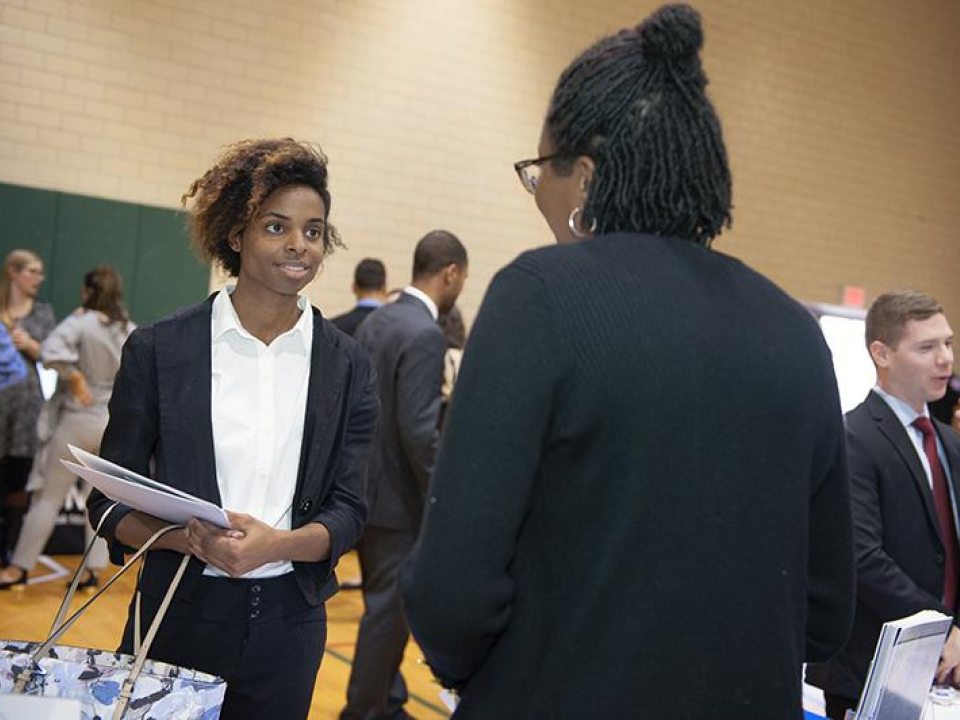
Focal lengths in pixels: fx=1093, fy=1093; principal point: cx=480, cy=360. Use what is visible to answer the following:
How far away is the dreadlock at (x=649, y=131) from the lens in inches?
49.8

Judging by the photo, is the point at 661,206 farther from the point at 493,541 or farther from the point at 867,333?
the point at 867,333

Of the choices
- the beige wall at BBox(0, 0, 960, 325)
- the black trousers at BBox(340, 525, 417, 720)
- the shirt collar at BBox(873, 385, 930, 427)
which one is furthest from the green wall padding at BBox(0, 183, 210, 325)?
the shirt collar at BBox(873, 385, 930, 427)

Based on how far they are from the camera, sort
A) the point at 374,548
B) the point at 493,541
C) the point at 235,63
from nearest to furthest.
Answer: the point at 493,541
the point at 374,548
the point at 235,63

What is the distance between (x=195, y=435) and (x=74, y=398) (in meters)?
4.27

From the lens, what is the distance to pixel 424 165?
8555 mm

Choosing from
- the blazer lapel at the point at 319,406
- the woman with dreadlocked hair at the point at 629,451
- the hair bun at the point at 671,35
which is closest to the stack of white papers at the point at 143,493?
the blazer lapel at the point at 319,406

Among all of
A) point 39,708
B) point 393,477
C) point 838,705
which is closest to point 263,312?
point 39,708

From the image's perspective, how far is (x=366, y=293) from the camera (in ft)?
22.1

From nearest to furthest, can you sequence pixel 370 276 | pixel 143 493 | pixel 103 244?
pixel 143 493 → pixel 370 276 → pixel 103 244

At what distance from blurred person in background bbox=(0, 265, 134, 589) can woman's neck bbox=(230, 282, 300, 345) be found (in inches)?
158

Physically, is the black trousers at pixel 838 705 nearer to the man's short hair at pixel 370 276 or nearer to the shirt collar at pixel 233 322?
the shirt collar at pixel 233 322

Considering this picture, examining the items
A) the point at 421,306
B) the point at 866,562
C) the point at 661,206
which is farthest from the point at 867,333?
the point at 661,206

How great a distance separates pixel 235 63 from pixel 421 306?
→ 4015 mm

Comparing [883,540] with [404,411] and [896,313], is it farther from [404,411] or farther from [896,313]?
[404,411]
